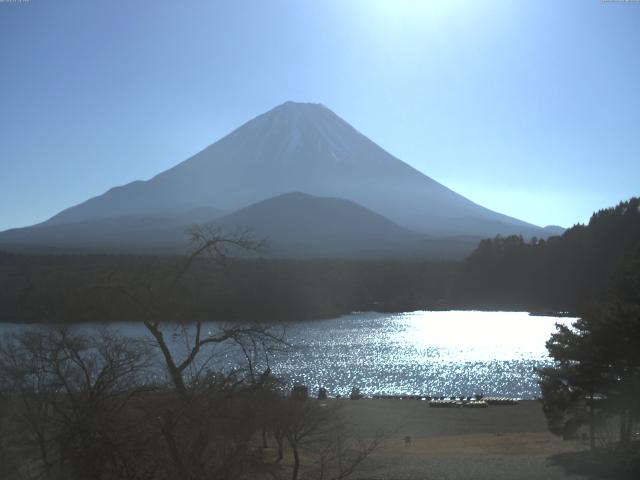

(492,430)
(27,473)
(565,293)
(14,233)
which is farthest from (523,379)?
(14,233)

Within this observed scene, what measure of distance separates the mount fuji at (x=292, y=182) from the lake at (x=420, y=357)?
66.8 metres

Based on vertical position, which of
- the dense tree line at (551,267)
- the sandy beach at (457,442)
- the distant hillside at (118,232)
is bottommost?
the sandy beach at (457,442)

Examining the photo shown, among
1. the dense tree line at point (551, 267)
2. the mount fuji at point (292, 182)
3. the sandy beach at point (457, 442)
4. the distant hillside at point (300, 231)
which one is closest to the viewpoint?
the sandy beach at point (457, 442)

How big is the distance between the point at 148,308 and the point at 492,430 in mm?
12590

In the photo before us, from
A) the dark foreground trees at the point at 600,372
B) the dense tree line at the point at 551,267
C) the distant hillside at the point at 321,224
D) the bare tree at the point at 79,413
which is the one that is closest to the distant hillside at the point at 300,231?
the distant hillside at the point at 321,224

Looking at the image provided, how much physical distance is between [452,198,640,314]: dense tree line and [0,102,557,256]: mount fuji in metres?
52.8

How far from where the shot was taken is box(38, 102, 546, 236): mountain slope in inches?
4291

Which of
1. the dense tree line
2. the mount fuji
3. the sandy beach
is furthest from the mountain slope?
the sandy beach

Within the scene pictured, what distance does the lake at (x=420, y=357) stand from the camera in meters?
20.6

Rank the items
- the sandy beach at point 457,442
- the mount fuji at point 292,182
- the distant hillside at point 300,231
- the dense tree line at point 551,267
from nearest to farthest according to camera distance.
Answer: the sandy beach at point 457,442 → the dense tree line at point 551,267 → the distant hillside at point 300,231 → the mount fuji at point 292,182

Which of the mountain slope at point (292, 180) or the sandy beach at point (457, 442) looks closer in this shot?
the sandy beach at point (457, 442)

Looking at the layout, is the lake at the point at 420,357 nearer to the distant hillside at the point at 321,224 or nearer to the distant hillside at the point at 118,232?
the distant hillside at the point at 118,232

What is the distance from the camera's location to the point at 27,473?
4555mm

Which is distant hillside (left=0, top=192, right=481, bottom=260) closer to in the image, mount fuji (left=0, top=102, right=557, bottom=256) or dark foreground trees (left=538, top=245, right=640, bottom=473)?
mount fuji (left=0, top=102, right=557, bottom=256)
